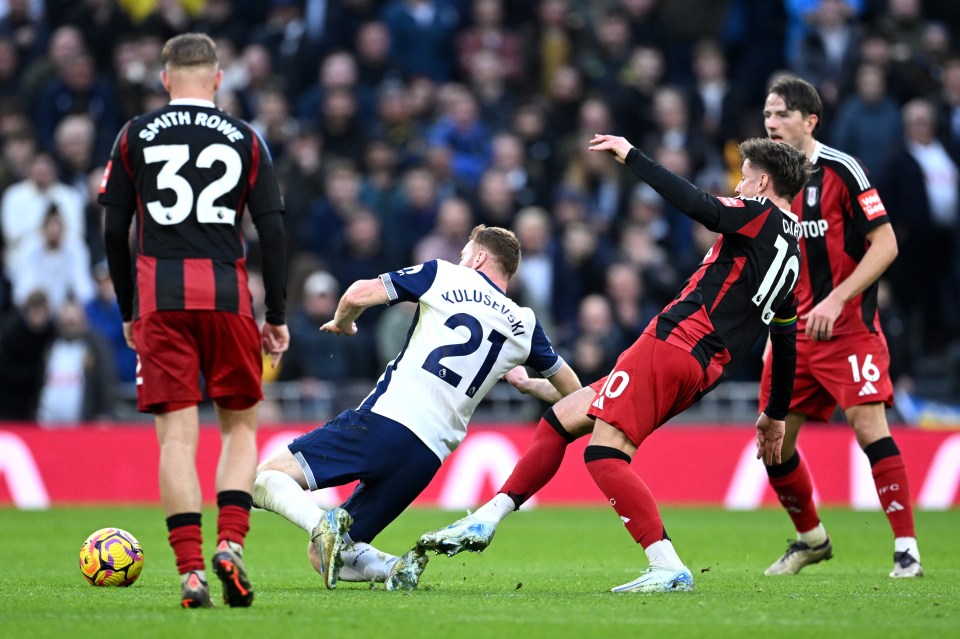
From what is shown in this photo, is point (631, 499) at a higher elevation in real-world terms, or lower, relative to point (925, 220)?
lower

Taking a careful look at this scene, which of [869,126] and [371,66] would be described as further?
[371,66]

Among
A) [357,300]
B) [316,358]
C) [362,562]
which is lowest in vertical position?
[362,562]

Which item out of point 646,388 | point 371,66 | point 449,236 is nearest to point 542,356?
point 646,388

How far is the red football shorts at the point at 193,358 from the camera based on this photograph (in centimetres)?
655

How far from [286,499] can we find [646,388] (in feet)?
6.23

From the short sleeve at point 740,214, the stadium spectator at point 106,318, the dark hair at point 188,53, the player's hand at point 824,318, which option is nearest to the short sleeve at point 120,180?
the dark hair at point 188,53

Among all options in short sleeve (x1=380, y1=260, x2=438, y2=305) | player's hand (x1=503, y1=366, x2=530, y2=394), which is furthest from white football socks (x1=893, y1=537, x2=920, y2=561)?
short sleeve (x1=380, y1=260, x2=438, y2=305)

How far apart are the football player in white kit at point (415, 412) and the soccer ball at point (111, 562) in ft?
2.64

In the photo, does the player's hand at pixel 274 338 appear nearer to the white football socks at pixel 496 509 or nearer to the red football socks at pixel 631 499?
the white football socks at pixel 496 509

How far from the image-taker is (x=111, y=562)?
7688mm

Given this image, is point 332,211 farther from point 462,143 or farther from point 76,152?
point 76,152

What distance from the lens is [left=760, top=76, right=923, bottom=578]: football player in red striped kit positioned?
8695mm

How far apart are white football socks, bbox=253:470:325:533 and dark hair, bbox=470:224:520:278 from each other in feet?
5.19

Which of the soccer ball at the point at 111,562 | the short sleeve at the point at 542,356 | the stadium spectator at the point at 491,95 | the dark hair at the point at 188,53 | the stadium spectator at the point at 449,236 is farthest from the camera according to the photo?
the stadium spectator at the point at 491,95
